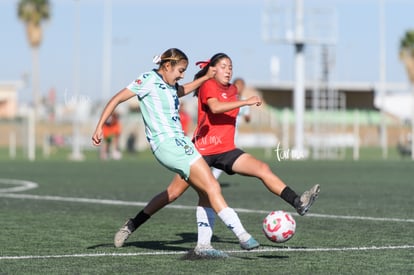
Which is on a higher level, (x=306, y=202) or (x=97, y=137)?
(x=97, y=137)

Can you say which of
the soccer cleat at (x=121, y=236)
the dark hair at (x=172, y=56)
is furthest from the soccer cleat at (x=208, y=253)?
the dark hair at (x=172, y=56)

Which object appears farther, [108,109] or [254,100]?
[254,100]

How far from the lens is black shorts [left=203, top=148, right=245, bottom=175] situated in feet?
35.5

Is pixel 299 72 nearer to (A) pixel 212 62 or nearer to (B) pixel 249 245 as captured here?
(A) pixel 212 62

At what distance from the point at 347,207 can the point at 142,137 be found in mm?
48527

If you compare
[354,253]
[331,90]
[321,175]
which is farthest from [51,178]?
[331,90]

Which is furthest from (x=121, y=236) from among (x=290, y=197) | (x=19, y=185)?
(x=19, y=185)

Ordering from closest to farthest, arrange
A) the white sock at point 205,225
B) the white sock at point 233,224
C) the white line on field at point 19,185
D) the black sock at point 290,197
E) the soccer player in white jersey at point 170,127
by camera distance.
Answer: the white sock at point 233,224
the soccer player in white jersey at point 170,127
the white sock at point 205,225
the black sock at point 290,197
the white line on field at point 19,185

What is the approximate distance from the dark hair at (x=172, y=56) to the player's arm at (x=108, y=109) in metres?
0.44

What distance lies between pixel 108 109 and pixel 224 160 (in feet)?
4.75

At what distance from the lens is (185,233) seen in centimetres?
1280

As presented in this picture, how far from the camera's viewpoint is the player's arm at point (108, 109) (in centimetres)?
999

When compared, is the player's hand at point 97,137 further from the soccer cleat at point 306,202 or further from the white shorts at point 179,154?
the soccer cleat at point 306,202

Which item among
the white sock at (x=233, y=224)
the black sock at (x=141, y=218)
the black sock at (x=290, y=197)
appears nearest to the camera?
the white sock at (x=233, y=224)
